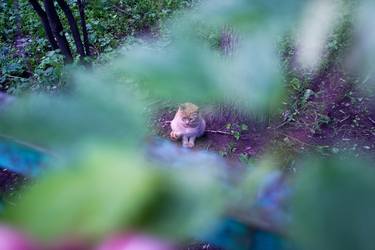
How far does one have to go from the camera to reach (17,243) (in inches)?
9.2

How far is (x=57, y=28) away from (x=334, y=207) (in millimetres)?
3491

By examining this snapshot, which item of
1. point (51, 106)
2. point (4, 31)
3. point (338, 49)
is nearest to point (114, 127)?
point (51, 106)

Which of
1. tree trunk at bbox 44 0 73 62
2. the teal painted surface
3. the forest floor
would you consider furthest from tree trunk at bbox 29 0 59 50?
the teal painted surface

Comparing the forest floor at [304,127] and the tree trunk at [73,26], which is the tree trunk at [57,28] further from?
the forest floor at [304,127]

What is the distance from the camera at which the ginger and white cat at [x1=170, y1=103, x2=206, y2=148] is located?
9.78 ft

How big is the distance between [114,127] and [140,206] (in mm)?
87

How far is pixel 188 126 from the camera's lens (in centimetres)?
299

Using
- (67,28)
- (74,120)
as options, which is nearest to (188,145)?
(67,28)

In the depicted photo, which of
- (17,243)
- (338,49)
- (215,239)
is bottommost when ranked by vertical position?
(338,49)

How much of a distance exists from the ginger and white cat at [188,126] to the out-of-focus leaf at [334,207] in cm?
267

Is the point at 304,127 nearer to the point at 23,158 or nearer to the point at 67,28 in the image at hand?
the point at 23,158

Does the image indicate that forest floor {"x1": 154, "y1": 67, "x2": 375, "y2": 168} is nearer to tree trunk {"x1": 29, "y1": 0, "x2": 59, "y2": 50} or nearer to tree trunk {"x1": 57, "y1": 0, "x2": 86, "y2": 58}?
tree trunk {"x1": 57, "y1": 0, "x2": 86, "y2": 58}

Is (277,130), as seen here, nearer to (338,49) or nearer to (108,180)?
(338,49)

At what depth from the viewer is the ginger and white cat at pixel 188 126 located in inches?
117
